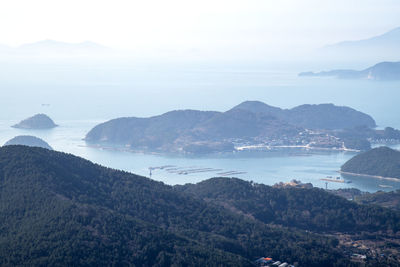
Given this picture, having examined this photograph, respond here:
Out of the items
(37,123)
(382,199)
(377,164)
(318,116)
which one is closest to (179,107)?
(318,116)

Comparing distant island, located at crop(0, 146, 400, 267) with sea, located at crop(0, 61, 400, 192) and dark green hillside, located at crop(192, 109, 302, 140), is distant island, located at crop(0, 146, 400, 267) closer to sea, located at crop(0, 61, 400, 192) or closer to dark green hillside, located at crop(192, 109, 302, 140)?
sea, located at crop(0, 61, 400, 192)

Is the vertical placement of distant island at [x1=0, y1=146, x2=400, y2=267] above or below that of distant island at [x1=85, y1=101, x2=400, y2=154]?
below

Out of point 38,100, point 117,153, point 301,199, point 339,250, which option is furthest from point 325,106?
point 339,250

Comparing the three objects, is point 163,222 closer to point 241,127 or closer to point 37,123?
point 241,127

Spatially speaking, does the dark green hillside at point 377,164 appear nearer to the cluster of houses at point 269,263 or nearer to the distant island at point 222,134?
the distant island at point 222,134

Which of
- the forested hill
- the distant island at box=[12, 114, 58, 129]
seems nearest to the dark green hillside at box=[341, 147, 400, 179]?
the forested hill
